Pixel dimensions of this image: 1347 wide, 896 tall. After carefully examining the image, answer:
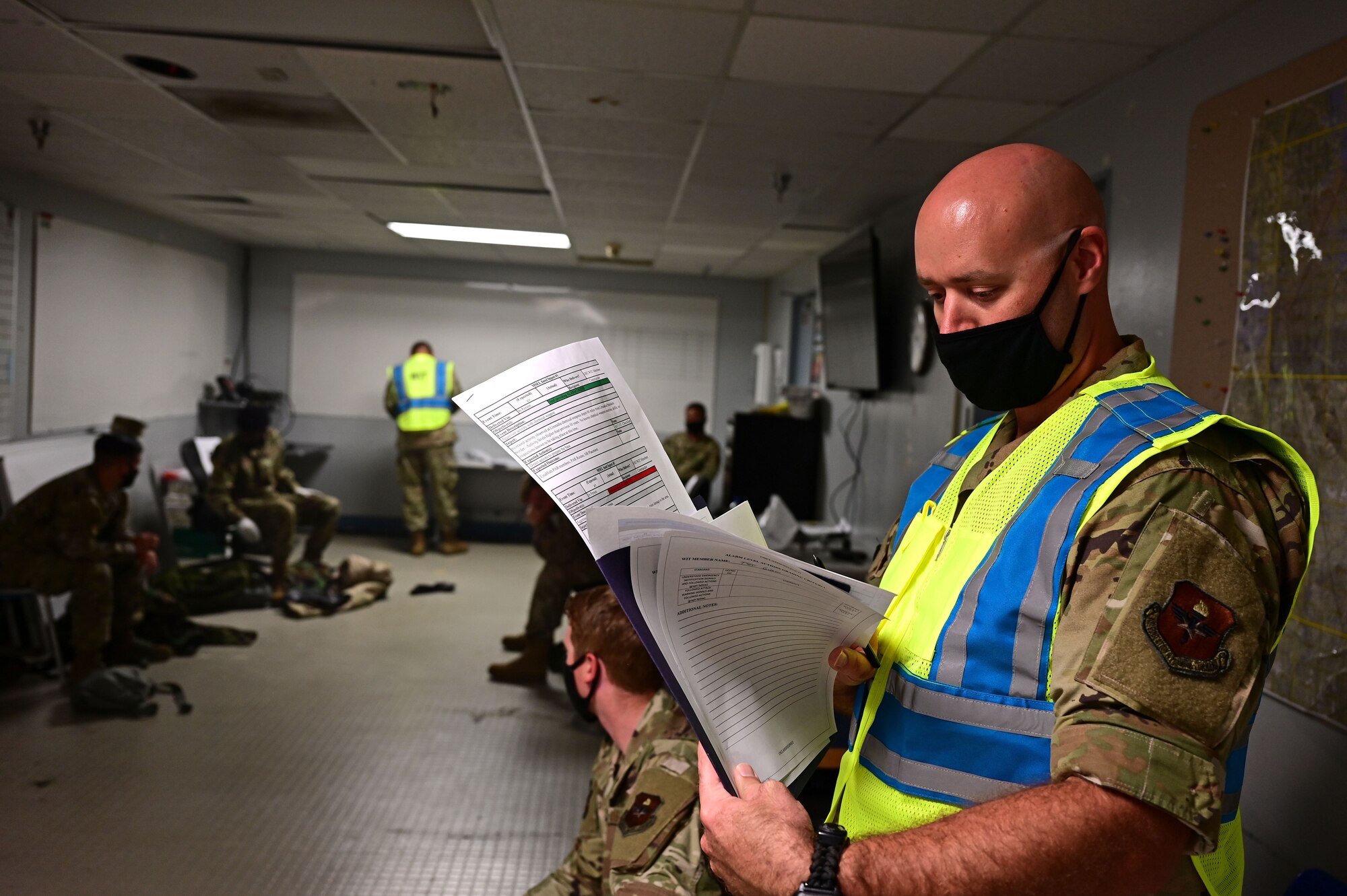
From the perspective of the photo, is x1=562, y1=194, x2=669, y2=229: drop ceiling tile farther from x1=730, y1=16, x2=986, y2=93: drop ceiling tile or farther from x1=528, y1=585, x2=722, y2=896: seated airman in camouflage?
x1=528, y1=585, x2=722, y2=896: seated airman in camouflage

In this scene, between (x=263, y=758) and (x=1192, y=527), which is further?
(x=263, y=758)

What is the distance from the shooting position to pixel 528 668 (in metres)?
4.24

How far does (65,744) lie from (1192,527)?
3.83 meters

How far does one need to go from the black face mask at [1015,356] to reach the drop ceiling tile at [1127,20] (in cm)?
158

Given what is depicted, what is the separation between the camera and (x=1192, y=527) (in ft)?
2.13

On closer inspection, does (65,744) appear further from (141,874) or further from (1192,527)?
(1192,527)

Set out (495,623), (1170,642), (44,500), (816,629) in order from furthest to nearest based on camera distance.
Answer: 1. (495,623)
2. (44,500)
3. (816,629)
4. (1170,642)

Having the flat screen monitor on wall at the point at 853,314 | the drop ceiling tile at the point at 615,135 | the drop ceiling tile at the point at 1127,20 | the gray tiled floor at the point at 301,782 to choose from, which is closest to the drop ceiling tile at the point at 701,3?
the drop ceiling tile at the point at 1127,20

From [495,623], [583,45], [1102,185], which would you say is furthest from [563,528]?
[1102,185]

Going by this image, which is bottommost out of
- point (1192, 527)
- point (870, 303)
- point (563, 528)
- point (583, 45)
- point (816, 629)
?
point (563, 528)

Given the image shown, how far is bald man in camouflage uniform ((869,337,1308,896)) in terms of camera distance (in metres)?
0.61

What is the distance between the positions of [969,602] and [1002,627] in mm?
42

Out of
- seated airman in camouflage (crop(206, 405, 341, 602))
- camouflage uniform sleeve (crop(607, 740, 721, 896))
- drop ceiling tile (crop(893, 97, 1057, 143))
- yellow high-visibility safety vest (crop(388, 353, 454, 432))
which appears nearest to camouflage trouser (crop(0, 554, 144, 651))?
seated airman in camouflage (crop(206, 405, 341, 602))

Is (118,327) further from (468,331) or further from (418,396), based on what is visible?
(468,331)
